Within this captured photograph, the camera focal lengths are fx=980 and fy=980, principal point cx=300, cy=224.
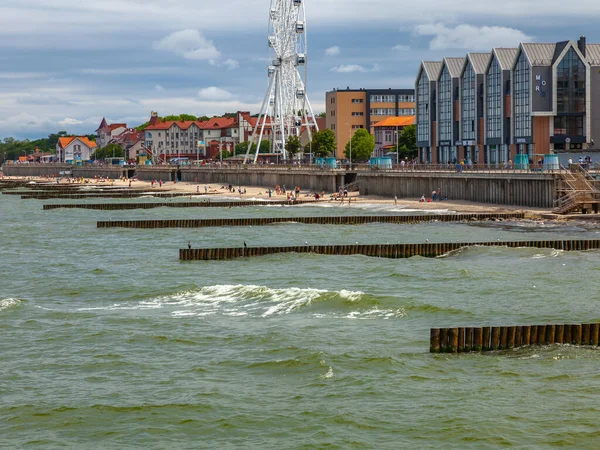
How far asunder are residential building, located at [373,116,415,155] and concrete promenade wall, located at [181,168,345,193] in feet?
130

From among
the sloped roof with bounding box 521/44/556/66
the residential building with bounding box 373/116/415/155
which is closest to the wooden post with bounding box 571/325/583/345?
the sloped roof with bounding box 521/44/556/66

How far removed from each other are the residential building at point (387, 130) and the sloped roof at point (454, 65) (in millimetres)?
56142

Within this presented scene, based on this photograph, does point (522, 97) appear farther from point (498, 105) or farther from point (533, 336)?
point (533, 336)

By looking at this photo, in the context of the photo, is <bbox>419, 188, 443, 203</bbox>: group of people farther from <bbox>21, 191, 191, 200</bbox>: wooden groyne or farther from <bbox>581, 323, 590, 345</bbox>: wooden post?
<bbox>581, 323, 590, 345</bbox>: wooden post

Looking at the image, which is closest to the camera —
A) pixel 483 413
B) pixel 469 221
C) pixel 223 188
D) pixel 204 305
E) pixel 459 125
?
pixel 483 413

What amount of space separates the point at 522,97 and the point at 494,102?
23.9 ft

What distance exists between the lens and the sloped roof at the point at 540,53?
109 m

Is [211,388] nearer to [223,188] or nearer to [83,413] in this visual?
[83,413]

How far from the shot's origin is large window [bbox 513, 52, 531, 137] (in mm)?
108438

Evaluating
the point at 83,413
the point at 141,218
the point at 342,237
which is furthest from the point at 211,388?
the point at 141,218

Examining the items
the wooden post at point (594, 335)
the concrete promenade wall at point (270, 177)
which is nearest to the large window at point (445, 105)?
the concrete promenade wall at point (270, 177)

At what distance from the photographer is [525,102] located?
358 ft

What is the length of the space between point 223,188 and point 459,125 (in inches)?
1394

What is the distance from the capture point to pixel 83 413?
2214 cm
